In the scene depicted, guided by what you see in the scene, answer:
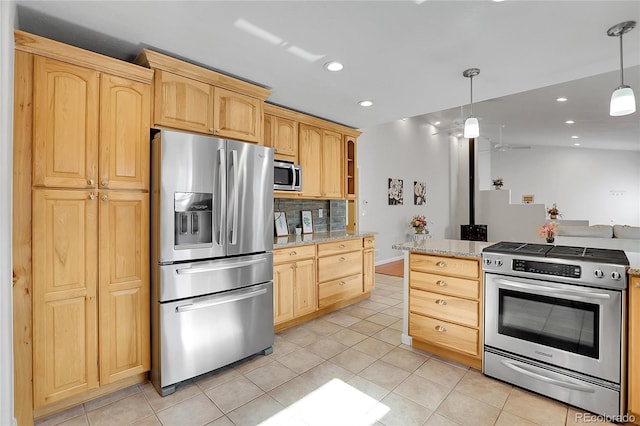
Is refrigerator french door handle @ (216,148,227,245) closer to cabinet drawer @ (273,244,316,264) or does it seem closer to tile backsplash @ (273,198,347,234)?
cabinet drawer @ (273,244,316,264)

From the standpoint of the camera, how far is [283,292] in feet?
10.0

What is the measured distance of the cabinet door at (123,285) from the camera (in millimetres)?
2027

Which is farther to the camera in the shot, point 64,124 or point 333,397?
A: point 333,397

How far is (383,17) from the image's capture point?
188 cm

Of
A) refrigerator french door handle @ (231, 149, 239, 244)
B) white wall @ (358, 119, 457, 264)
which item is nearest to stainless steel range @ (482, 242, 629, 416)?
refrigerator french door handle @ (231, 149, 239, 244)

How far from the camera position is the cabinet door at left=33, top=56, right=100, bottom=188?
5.92 ft

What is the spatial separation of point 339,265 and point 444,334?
1470mm

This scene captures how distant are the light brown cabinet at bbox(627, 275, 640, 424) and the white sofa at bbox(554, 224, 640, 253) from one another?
2.81m

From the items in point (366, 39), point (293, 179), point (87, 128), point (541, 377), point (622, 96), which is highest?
point (366, 39)

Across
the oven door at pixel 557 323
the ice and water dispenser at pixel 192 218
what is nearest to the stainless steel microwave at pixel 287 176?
the ice and water dispenser at pixel 192 218

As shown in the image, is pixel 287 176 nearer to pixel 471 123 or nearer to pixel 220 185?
pixel 220 185

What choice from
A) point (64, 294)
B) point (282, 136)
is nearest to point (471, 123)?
point (282, 136)

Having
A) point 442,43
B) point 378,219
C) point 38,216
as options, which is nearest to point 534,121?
point 378,219

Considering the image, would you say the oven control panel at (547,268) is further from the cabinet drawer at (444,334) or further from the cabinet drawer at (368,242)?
the cabinet drawer at (368,242)
